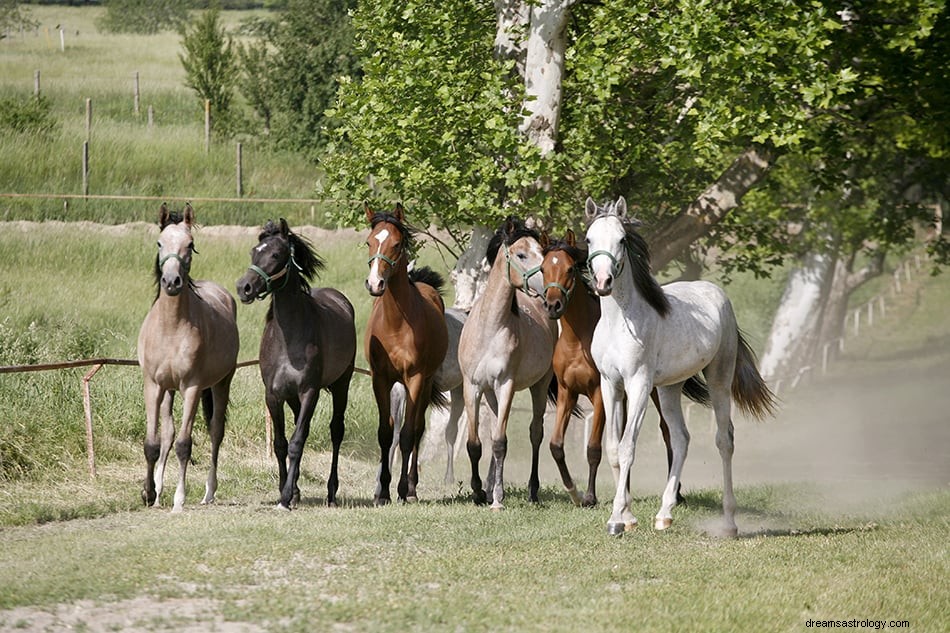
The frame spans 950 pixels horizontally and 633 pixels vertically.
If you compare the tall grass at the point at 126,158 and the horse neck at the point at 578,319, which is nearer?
the horse neck at the point at 578,319

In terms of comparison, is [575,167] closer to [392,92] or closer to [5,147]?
[392,92]

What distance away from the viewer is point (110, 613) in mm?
7730

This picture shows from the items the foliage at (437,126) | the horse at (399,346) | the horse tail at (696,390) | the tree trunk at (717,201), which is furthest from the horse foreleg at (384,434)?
the tree trunk at (717,201)

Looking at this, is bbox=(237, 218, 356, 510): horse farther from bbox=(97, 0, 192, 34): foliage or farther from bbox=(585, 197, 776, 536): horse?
bbox=(97, 0, 192, 34): foliage

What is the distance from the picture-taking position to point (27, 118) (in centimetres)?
3597

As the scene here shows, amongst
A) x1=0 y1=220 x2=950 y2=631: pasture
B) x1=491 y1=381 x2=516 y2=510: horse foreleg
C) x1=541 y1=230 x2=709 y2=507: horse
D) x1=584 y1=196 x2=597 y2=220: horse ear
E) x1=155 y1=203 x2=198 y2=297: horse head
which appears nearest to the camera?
x1=0 y1=220 x2=950 y2=631: pasture

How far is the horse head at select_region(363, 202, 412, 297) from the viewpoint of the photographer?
41.8ft

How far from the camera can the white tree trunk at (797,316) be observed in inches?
1364

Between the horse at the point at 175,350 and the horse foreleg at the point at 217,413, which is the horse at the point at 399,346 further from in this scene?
the horse at the point at 175,350

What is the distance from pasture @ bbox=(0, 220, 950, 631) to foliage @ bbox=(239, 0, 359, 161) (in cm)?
1596

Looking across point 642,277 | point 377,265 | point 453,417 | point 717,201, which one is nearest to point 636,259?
point 642,277

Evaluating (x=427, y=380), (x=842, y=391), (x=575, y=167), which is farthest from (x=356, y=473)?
(x=842, y=391)

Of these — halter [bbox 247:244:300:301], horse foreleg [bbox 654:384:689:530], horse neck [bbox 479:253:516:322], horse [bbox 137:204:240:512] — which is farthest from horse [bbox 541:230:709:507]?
horse [bbox 137:204:240:512]

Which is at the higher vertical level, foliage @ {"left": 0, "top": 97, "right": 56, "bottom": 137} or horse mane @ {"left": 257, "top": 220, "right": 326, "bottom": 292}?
foliage @ {"left": 0, "top": 97, "right": 56, "bottom": 137}
